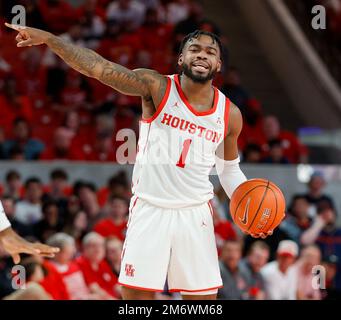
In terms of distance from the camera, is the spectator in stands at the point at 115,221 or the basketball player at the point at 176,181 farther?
the spectator in stands at the point at 115,221

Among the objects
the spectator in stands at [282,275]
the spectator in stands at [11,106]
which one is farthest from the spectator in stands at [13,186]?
the spectator in stands at [282,275]

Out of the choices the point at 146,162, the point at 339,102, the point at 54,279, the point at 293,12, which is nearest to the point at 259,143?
the point at 339,102

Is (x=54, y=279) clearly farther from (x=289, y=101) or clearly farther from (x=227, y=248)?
(x=289, y=101)

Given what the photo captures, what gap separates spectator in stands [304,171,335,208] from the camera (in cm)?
1017

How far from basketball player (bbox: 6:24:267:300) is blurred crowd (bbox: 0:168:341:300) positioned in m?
2.41

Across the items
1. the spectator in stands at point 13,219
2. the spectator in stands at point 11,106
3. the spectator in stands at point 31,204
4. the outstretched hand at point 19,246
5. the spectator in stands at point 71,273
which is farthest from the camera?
the spectator in stands at point 11,106

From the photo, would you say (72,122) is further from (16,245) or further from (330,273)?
(16,245)

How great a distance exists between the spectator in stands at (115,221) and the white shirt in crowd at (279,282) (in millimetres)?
1444

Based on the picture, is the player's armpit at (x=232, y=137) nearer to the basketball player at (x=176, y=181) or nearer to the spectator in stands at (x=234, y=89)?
the basketball player at (x=176, y=181)

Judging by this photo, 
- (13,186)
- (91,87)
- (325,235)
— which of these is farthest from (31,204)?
(325,235)

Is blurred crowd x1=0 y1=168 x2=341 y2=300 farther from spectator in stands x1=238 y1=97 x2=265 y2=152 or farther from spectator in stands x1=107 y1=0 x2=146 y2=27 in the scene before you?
spectator in stands x1=107 y1=0 x2=146 y2=27

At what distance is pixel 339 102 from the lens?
1251cm

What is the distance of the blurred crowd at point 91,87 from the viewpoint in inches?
402
